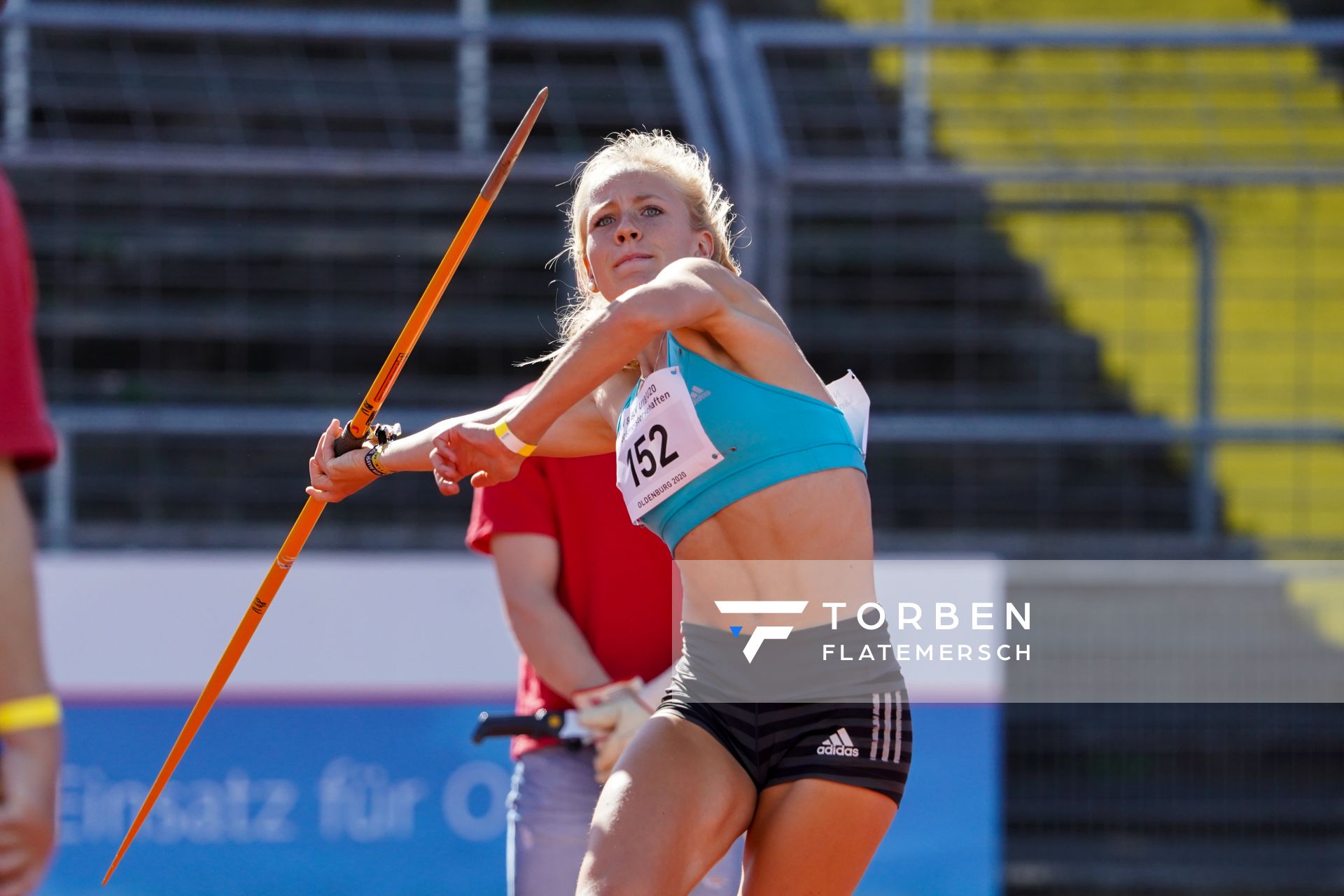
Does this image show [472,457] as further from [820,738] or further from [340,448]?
[820,738]

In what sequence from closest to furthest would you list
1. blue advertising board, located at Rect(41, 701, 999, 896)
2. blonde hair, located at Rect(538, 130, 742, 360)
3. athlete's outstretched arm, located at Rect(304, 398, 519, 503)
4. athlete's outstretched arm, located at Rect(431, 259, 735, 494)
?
athlete's outstretched arm, located at Rect(431, 259, 735, 494), athlete's outstretched arm, located at Rect(304, 398, 519, 503), blonde hair, located at Rect(538, 130, 742, 360), blue advertising board, located at Rect(41, 701, 999, 896)

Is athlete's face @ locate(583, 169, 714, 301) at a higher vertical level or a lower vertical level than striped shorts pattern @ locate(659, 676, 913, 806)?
higher

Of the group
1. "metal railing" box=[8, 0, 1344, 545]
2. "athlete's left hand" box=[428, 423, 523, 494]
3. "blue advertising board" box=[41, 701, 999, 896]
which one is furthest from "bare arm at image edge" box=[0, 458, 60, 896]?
"metal railing" box=[8, 0, 1344, 545]

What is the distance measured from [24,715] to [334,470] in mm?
1767

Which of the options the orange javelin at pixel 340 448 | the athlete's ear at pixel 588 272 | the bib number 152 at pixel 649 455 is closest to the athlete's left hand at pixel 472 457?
the bib number 152 at pixel 649 455

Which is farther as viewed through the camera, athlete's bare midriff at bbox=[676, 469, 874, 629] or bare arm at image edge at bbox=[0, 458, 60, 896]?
athlete's bare midriff at bbox=[676, 469, 874, 629]

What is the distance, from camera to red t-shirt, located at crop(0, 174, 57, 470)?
1.71 metres

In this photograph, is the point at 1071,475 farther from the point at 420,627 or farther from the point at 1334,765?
the point at 420,627

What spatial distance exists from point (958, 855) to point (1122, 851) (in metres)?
1.14

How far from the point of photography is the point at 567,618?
372 centimetres

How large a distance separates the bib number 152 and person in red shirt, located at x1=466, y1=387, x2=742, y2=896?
26.9 inches

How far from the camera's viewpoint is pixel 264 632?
16.9 feet

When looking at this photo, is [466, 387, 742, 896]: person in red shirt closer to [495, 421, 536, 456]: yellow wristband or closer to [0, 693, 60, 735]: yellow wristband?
[495, 421, 536, 456]: yellow wristband

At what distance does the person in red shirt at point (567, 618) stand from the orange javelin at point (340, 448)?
1.62ft
